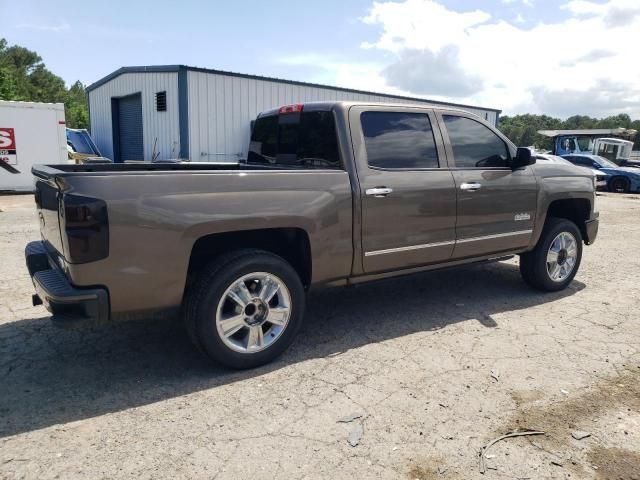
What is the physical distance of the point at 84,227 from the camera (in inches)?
114

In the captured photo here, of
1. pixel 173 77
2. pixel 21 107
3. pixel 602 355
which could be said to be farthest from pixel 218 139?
pixel 602 355

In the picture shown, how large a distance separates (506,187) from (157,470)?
390cm

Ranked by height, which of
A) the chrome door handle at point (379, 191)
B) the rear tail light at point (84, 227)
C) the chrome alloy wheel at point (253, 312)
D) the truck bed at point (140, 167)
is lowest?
the chrome alloy wheel at point (253, 312)

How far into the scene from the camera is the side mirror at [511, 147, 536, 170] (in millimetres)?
4859

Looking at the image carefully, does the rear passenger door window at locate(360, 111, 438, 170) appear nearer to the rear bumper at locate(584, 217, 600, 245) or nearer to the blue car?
the rear bumper at locate(584, 217, 600, 245)

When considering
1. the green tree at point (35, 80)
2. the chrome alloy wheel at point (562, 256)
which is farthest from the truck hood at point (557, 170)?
the green tree at point (35, 80)

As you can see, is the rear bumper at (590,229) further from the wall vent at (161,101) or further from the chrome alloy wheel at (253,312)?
the wall vent at (161,101)

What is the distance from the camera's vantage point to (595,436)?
9.38 ft

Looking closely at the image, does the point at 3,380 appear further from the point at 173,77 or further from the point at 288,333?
the point at 173,77

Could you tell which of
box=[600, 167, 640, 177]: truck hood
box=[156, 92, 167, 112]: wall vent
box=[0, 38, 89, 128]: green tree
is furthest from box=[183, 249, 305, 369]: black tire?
box=[0, 38, 89, 128]: green tree

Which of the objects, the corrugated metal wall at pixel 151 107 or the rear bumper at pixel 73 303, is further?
the corrugated metal wall at pixel 151 107

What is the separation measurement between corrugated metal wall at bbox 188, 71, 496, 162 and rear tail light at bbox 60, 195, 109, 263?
1173 cm

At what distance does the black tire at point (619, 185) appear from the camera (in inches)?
817

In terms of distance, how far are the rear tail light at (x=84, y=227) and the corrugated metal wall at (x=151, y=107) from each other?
1219 cm
